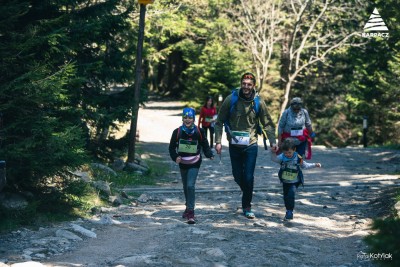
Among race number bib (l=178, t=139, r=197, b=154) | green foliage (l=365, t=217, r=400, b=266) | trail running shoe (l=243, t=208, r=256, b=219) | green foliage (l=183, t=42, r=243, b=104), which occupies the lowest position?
trail running shoe (l=243, t=208, r=256, b=219)

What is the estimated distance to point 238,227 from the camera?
348 inches

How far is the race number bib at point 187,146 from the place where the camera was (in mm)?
9367

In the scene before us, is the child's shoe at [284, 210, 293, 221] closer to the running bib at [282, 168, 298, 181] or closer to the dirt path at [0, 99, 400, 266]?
the dirt path at [0, 99, 400, 266]

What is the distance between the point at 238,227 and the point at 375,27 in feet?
89.4

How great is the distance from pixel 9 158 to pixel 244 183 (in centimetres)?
361

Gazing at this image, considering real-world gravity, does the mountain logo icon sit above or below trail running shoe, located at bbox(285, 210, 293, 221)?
above

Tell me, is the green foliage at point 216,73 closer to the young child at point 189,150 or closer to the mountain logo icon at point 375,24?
the mountain logo icon at point 375,24

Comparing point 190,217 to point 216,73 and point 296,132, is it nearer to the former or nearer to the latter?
point 296,132

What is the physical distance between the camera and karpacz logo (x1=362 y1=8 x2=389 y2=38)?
108 feet

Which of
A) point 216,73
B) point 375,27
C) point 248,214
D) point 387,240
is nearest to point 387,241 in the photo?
point 387,240

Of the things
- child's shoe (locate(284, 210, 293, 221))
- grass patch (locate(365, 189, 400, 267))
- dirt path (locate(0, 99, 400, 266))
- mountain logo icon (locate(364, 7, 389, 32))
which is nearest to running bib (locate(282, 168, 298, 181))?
child's shoe (locate(284, 210, 293, 221))

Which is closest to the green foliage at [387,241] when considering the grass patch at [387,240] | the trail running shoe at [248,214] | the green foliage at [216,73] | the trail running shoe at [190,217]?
the grass patch at [387,240]

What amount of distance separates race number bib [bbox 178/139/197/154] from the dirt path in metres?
1.13

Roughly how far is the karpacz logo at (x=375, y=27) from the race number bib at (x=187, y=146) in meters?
25.7
